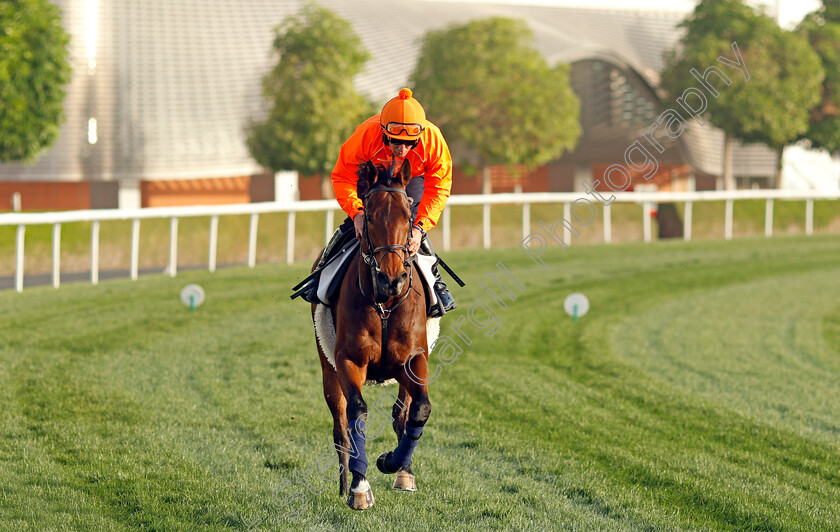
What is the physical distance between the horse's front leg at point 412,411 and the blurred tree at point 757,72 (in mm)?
35098

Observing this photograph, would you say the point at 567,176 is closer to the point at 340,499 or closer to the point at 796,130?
the point at 796,130

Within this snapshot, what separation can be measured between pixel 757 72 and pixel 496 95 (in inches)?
432

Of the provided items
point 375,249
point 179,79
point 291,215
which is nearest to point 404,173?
point 375,249

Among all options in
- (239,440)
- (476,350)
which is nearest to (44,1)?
(476,350)

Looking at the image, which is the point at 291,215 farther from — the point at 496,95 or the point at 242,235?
the point at 496,95

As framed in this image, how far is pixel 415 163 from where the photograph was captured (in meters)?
5.01

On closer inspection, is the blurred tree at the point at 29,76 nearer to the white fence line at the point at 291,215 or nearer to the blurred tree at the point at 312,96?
the blurred tree at the point at 312,96

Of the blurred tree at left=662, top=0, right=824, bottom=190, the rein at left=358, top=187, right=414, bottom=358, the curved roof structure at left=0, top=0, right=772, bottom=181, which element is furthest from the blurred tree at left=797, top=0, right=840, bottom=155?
the rein at left=358, top=187, right=414, bottom=358

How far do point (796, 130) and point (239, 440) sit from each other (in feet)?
125

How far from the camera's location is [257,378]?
8.02 metres

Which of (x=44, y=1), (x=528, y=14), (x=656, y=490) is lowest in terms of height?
(x=656, y=490)

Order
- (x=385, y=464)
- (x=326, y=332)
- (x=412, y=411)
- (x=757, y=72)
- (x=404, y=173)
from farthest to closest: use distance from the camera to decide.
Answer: (x=757, y=72) < (x=326, y=332) < (x=385, y=464) < (x=412, y=411) < (x=404, y=173)

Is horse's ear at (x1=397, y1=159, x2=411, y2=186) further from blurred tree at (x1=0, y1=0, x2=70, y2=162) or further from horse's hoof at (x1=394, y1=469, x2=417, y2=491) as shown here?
blurred tree at (x1=0, y1=0, x2=70, y2=162)

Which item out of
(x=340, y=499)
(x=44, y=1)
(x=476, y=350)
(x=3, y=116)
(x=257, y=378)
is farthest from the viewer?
(x=44, y=1)
